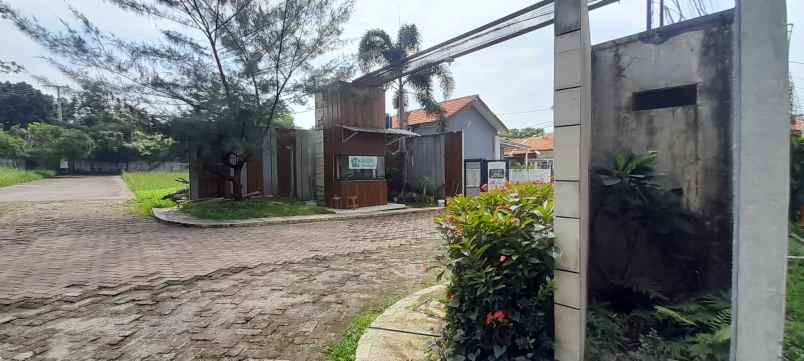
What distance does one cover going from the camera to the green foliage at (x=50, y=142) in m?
32.9

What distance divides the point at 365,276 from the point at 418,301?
4.45ft

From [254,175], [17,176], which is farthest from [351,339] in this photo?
[17,176]

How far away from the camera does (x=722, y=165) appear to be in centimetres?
247

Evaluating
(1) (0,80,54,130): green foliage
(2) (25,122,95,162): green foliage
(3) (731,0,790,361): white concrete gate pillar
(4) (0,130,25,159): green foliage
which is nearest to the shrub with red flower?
(3) (731,0,790,361): white concrete gate pillar

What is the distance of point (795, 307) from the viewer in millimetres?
1943

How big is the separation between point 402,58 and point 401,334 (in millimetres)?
13841

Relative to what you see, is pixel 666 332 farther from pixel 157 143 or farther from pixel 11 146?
pixel 11 146

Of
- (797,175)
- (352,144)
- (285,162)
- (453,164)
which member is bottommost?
(797,175)

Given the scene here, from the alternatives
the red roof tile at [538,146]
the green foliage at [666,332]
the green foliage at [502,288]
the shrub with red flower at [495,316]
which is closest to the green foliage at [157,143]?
the green foliage at [502,288]

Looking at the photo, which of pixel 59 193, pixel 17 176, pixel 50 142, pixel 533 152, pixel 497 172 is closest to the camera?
pixel 497 172

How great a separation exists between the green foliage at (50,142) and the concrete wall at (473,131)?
33905 millimetres

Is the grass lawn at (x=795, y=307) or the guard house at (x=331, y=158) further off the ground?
the guard house at (x=331, y=158)

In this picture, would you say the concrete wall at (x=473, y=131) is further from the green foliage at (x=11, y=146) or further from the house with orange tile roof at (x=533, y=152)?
the green foliage at (x=11, y=146)

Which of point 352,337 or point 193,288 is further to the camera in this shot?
point 193,288
